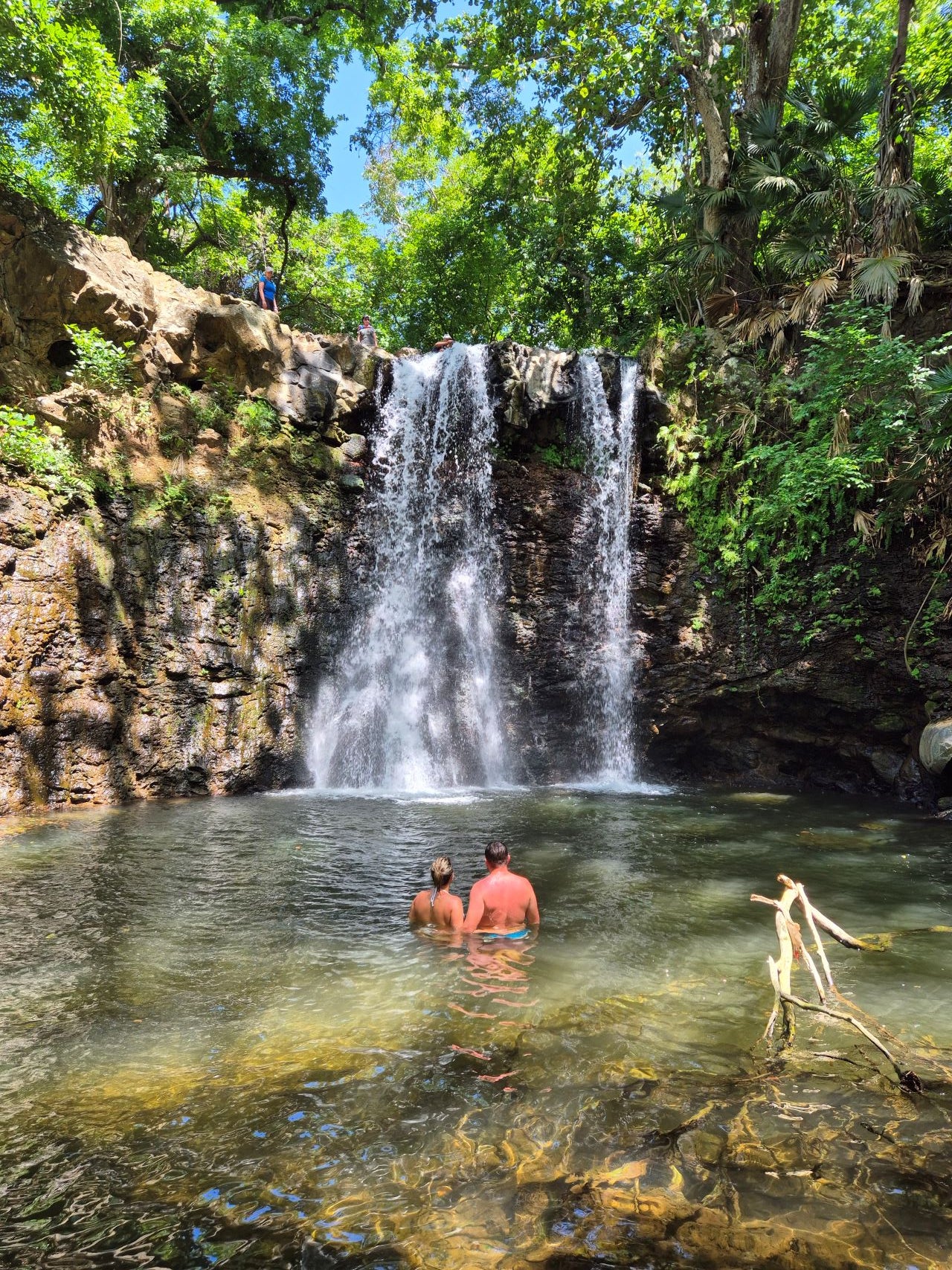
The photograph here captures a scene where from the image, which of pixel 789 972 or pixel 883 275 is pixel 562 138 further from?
pixel 789 972

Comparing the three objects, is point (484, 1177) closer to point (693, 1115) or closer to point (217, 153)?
point (693, 1115)

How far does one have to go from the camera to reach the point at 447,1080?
3561 mm

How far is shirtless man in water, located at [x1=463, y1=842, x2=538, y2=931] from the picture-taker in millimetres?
5453

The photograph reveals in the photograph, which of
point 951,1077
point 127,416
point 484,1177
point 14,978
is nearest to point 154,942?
point 14,978

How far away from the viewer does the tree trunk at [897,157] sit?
13.2m

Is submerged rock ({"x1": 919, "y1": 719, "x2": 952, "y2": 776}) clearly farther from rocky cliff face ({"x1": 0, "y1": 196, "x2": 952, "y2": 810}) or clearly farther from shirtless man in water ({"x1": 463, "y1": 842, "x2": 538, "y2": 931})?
shirtless man in water ({"x1": 463, "y1": 842, "x2": 538, "y2": 931})

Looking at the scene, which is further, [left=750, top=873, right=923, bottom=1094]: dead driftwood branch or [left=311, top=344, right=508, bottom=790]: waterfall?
[left=311, top=344, right=508, bottom=790]: waterfall

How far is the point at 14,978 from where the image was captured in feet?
15.7

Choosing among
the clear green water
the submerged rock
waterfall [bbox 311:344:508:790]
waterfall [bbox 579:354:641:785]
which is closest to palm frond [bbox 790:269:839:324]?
waterfall [bbox 579:354:641:785]

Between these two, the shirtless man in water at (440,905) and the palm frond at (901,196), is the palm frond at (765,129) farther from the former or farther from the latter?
the shirtless man in water at (440,905)

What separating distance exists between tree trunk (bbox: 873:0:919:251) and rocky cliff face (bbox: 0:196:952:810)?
17.3 ft

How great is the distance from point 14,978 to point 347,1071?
2623 millimetres

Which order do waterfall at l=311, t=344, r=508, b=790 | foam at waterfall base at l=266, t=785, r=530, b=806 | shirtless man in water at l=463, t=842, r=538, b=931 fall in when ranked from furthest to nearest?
waterfall at l=311, t=344, r=508, b=790 → foam at waterfall base at l=266, t=785, r=530, b=806 → shirtless man in water at l=463, t=842, r=538, b=931

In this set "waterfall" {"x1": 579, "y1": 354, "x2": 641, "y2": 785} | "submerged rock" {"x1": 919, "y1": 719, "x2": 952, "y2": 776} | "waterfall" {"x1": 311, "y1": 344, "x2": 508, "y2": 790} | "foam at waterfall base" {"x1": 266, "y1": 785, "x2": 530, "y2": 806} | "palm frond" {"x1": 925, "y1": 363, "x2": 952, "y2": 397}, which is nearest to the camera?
"palm frond" {"x1": 925, "y1": 363, "x2": 952, "y2": 397}
